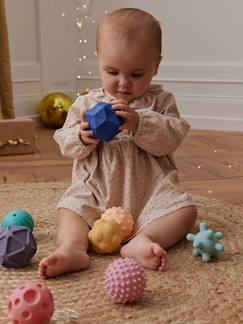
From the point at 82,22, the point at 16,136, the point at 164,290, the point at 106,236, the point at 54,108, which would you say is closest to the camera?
the point at 164,290

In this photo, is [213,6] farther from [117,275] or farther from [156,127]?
[117,275]

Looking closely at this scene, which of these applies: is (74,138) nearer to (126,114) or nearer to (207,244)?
(126,114)

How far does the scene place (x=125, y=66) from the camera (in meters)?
0.87

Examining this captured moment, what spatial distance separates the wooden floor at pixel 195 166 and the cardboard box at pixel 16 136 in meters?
0.03

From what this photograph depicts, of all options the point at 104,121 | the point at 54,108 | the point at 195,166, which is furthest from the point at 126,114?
the point at 54,108

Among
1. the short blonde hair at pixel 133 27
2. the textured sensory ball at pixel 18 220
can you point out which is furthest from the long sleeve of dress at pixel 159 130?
the textured sensory ball at pixel 18 220

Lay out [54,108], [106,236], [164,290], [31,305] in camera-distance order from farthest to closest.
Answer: [54,108] → [106,236] → [164,290] → [31,305]

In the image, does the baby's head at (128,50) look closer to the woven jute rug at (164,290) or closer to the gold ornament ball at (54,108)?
the woven jute rug at (164,290)

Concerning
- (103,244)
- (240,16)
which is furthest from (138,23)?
(240,16)

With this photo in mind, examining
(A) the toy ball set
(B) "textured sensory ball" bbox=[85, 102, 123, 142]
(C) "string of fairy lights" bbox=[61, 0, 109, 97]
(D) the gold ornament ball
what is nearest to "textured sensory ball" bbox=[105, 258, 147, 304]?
(A) the toy ball set

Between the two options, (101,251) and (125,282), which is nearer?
(125,282)

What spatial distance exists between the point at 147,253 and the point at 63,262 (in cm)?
12

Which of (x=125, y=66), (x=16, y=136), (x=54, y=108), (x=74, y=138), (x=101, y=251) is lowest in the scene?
(x=54, y=108)

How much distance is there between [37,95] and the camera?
229 cm
